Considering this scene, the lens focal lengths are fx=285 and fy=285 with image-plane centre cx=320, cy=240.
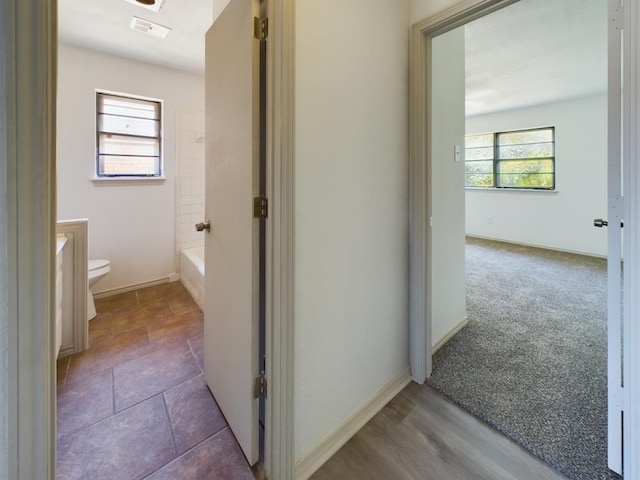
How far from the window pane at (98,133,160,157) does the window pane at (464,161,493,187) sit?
6.03 meters

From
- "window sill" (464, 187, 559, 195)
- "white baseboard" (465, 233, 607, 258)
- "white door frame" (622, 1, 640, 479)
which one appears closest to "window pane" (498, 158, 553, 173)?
"window sill" (464, 187, 559, 195)

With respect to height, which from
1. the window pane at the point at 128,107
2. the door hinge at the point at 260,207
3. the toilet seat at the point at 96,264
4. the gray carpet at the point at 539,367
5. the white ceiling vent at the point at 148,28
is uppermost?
the white ceiling vent at the point at 148,28

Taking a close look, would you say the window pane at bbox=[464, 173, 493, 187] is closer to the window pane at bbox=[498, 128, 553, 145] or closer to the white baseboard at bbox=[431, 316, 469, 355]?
the window pane at bbox=[498, 128, 553, 145]

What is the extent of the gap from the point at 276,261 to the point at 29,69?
81 cm

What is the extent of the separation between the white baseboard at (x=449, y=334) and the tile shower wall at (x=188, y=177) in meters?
2.92

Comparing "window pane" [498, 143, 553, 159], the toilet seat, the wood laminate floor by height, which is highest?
"window pane" [498, 143, 553, 159]

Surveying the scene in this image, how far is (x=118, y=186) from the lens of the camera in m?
3.10

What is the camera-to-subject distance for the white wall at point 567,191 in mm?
4559

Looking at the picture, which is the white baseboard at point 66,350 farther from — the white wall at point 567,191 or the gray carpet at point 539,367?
the white wall at point 567,191

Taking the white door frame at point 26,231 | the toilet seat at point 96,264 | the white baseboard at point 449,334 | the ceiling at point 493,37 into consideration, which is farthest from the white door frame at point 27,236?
the toilet seat at point 96,264

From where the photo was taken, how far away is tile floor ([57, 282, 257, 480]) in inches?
48.2

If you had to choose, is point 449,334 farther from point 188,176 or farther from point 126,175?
point 126,175

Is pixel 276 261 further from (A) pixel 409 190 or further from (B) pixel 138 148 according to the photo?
(B) pixel 138 148

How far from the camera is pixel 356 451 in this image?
1307 millimetres
